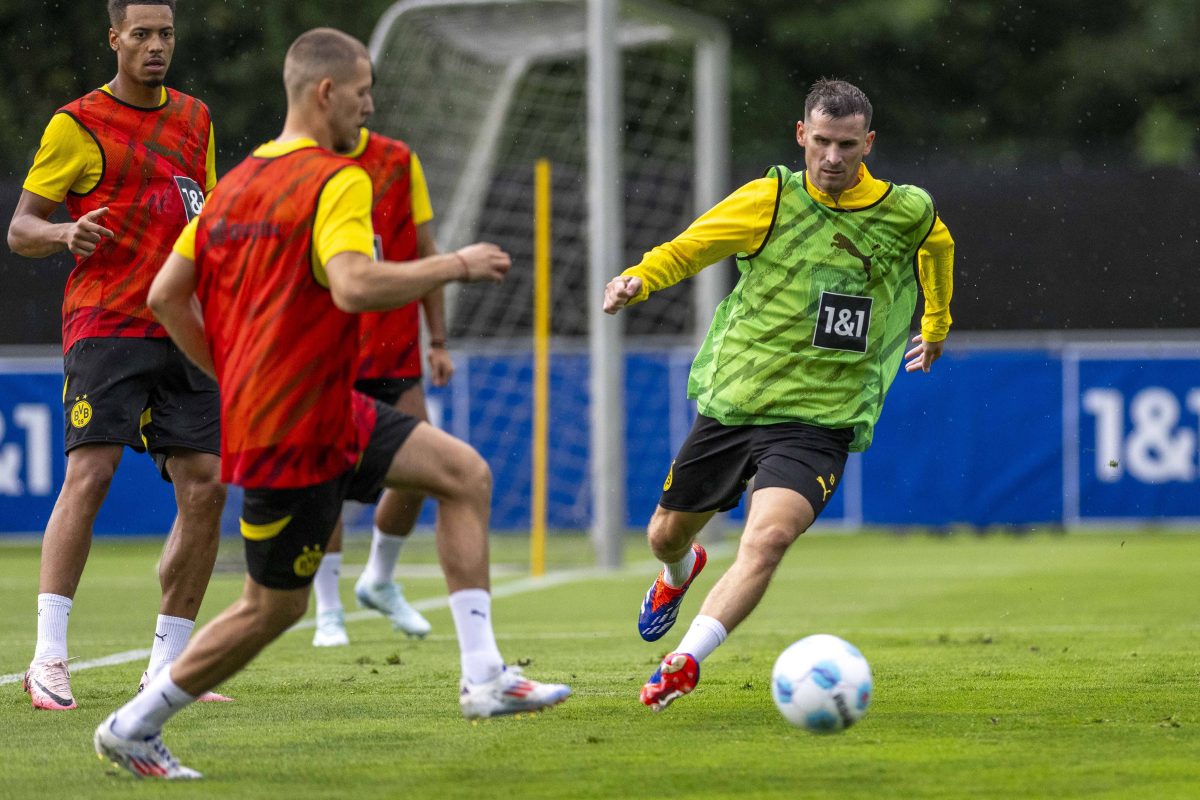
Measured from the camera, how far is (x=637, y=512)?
17.5m

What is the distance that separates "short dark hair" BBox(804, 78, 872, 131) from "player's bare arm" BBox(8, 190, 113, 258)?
234 centimetres

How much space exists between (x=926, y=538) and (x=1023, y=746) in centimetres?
1215

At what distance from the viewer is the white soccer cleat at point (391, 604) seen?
877 cm

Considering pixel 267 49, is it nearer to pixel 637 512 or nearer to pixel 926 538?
pixel 637 512

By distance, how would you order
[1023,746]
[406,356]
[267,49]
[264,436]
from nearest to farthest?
[264,436] → [1023,746] → [406,356] → [267,49]

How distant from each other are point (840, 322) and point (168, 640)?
2.48 m

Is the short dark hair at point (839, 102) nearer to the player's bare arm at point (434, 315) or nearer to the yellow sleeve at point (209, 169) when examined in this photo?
the player's bare arm at point (434, 315)

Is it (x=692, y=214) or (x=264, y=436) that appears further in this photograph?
(x=692, y=214)

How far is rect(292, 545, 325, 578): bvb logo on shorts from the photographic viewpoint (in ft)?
16.2

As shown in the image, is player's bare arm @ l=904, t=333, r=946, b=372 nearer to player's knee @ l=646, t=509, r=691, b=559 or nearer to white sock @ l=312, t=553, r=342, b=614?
Answer: player's knee @ l=646, t=509, r=691, b=559

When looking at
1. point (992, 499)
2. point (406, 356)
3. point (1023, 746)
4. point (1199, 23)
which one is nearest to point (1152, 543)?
point (992, 499)

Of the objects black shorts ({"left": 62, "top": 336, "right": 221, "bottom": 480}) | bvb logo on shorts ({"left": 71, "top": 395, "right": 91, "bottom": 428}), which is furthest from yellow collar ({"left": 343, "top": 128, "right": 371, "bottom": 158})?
bvb logo on shorts ({"left": 71, "top": 395, "right": 91, "bottom": 428})

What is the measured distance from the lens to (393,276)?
469 centimetres

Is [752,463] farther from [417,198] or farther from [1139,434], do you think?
[1139,434]
